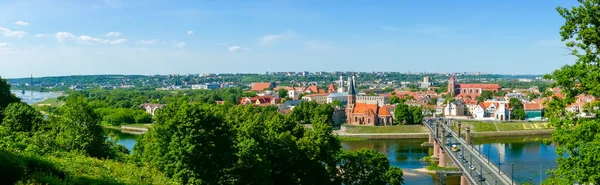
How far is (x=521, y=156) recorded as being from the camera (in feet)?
145

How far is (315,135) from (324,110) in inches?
1881

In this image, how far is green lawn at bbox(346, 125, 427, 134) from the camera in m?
62.4

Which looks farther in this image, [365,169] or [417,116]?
[417,116]

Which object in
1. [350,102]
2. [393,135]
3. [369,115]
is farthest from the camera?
[350,102]

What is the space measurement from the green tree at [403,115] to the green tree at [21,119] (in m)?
52.3

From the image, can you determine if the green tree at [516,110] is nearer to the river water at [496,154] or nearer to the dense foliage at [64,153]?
the river water at [496,154]

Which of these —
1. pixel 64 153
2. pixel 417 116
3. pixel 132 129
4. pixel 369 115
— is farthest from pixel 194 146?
pixel 132 129

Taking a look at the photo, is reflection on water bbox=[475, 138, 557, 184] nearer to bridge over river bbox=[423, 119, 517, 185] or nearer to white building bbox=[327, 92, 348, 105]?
bridge over river bbox=[423, 119, 517, 185]

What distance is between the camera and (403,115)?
→ 2672 inches

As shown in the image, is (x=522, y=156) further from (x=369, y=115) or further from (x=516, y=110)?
(x=516, y=110)

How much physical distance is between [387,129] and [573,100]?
5414cm

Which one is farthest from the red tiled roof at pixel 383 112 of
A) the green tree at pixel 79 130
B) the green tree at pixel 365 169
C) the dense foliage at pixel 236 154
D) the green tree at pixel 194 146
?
the green tree at pixel 194 146

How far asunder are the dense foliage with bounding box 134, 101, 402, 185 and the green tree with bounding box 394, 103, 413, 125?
4649 centimetres

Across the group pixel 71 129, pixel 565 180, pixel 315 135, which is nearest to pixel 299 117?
pixel 315 135
